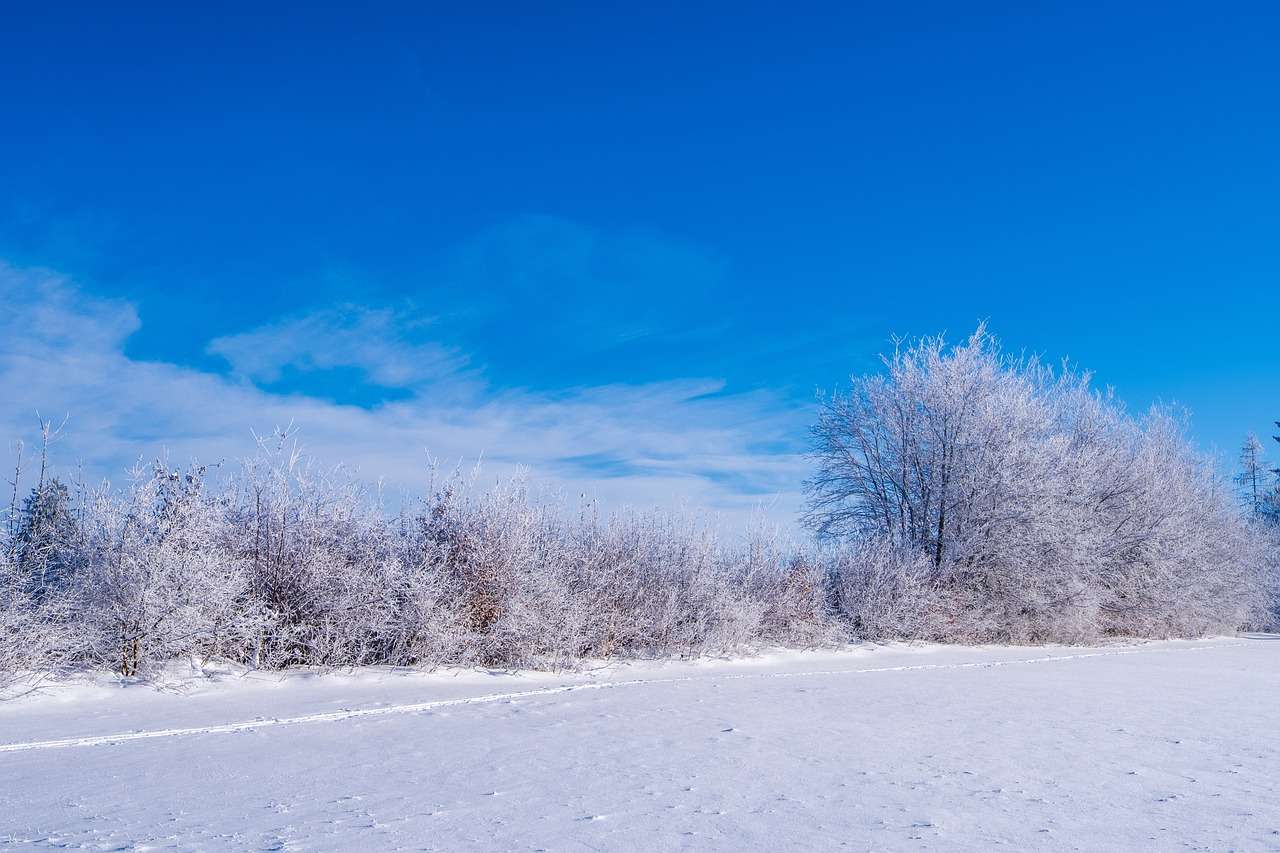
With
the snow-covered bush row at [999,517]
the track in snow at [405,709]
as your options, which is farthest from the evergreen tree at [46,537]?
the snow-covered bush row at [999,517]

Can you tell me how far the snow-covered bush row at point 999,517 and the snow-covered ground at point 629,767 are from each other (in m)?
9.78

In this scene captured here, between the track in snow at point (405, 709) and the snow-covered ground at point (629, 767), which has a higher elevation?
the snow-covered ground at point (629, 767)

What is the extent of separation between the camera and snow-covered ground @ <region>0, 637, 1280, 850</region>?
4074 mm

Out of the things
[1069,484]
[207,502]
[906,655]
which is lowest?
[906,655]

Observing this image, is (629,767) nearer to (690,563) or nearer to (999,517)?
(690,563)

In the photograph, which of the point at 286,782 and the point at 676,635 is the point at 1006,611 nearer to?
the point at 676,635

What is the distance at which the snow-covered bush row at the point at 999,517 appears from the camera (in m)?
20.7

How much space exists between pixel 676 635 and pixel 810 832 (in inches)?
436

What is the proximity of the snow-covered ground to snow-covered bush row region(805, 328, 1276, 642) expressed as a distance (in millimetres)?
9778

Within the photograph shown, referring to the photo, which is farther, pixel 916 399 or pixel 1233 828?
pixel 916 399

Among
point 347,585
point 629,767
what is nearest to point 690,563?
point 347,585

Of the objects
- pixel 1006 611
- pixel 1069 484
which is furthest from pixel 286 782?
pixel 1069 484

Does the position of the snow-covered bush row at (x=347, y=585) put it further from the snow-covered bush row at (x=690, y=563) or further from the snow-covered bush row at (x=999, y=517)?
the snow-covered bush row at (x=999, y=517)

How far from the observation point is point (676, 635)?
15023mm
